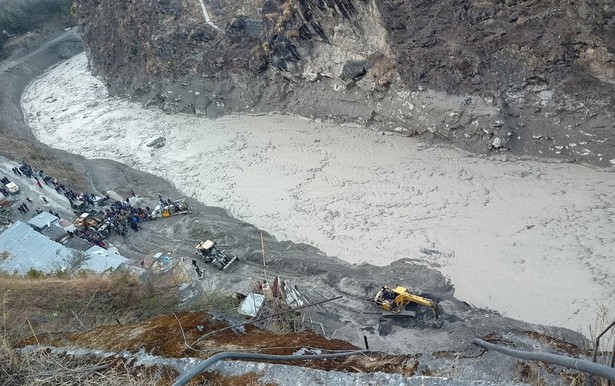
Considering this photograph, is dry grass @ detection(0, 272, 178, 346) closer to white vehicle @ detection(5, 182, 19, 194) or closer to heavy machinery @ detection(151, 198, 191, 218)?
heavy machinery @ detection(151, 198, 191, 218)

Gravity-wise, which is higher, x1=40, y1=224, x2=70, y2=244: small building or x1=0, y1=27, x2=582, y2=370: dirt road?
x1=40, y1=224, x2=70, y2=244: small building

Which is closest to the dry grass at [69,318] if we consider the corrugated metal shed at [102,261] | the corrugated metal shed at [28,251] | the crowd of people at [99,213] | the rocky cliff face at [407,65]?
the corrugated metal shed at [102,261]

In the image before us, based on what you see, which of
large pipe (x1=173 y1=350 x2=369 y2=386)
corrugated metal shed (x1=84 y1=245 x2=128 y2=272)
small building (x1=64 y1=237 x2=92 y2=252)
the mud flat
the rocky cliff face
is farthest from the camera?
the rocky cliff face

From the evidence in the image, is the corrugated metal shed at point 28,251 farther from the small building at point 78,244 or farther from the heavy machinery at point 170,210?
the heavy machinery at point 170,210

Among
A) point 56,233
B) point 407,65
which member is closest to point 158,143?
point 56,233

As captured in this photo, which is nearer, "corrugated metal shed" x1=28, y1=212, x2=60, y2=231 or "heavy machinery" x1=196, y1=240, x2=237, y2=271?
"heavy machinery" x1=196, y1=240, x2=237, y2=271

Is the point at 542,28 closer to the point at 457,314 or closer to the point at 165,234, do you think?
the point at 457,314

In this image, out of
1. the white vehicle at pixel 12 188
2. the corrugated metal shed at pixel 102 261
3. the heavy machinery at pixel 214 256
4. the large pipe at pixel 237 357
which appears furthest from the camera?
the white vehicle at pixel 12 188

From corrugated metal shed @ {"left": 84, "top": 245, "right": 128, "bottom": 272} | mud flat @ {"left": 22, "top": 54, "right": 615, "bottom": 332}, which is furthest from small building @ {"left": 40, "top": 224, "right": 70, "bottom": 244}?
mud flat @ {"left": 22, "top": 54, "right": 615, "bottom": 332}
